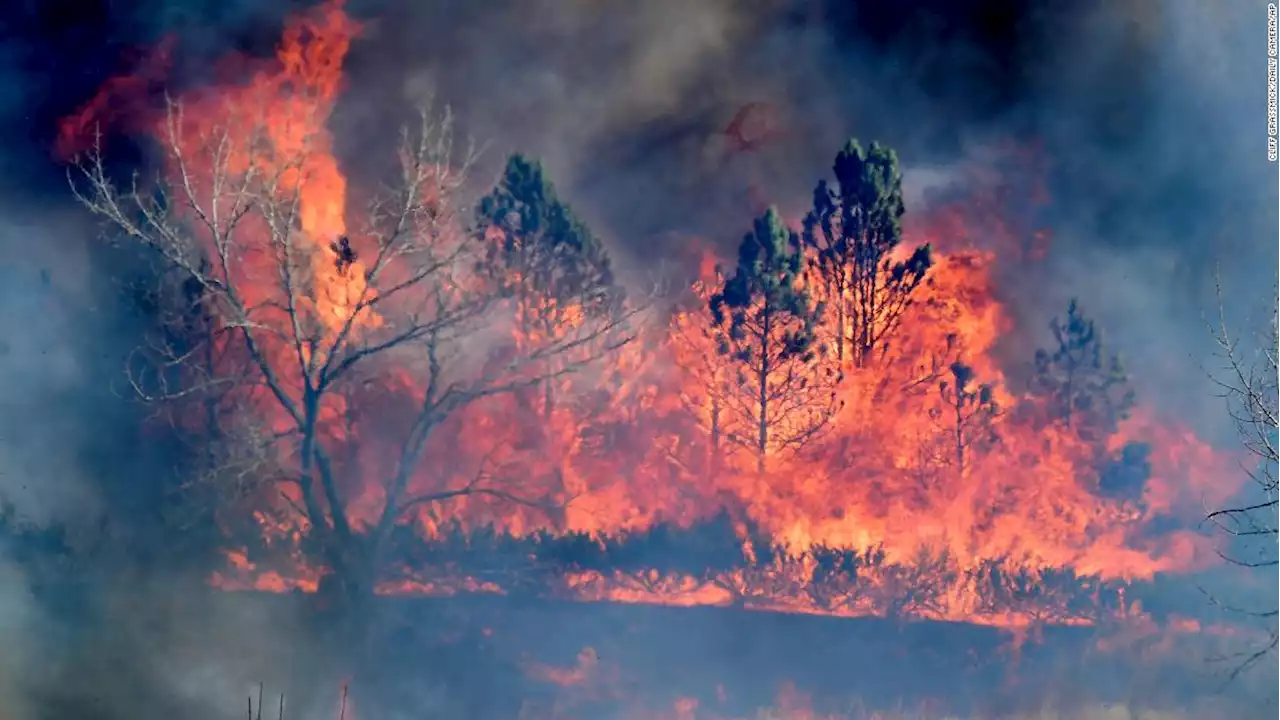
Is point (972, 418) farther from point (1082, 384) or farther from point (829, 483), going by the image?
point (829, 483)

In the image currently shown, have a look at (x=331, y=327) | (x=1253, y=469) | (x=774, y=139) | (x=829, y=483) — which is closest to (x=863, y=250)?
(x=774, y=139)

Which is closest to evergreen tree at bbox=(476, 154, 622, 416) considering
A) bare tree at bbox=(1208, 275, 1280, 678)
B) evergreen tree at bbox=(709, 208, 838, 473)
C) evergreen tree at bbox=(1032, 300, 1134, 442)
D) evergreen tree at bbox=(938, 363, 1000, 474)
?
evergreen tree at bbox=(709, 208, 838, 473)

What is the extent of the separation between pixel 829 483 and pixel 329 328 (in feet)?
15.1

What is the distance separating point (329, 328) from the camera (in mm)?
10742

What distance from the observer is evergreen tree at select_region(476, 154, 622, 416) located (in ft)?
35.0

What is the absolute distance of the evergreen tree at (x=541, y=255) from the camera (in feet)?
35.0

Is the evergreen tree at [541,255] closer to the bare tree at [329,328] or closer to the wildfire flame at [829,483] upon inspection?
the bare tree at [329,328]

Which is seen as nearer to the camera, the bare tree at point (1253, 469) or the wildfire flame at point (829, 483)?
the bare tree at point (1253, 469)

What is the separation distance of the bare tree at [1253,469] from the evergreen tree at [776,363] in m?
3.41

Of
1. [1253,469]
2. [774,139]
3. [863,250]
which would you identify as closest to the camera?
[1253,469]

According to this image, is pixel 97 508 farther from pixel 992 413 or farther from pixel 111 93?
pixel 992 413

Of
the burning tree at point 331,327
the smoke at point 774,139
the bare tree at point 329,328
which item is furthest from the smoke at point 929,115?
the bare tree at point 329,328

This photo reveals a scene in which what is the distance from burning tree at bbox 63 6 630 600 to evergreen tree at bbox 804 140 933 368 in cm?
193

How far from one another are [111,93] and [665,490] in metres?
6.34
